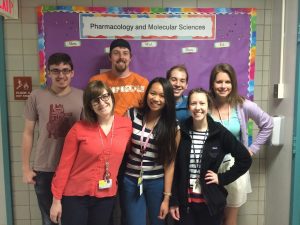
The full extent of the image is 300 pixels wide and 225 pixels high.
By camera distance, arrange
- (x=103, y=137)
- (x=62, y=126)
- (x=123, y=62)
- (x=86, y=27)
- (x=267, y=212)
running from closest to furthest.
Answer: (x=103, y=137), (x=62, y=126), (x=123, y=62), (x=86, y=27), (x=267, y=212)

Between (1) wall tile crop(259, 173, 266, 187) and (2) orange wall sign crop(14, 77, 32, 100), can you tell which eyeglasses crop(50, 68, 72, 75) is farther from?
(1) wall tile crop(259, 173, 266, 187)

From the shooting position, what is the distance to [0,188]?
2473 millimetres

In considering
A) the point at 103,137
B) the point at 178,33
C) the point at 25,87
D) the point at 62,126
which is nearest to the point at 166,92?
the point at 103,137

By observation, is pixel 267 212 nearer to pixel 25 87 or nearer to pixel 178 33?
pixel 178 33

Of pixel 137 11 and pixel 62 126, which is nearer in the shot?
pixel 62 126

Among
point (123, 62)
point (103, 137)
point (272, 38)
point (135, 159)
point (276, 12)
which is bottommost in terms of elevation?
point (135, 159)

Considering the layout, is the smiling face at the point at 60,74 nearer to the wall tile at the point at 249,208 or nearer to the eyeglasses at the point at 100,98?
the eyeglasses at the point at 100,98

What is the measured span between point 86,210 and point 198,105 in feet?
3.00

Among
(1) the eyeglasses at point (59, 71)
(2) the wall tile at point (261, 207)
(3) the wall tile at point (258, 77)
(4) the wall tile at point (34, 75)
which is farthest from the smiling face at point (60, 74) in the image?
(2) the wall tile at point (261, 207)

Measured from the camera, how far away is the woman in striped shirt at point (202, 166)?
1777mm

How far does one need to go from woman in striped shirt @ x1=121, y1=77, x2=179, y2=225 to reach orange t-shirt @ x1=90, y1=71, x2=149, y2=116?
38 cm

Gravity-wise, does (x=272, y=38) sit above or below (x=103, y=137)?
above

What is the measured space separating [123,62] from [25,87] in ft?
2.86

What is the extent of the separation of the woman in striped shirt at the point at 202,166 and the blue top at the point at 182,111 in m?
0.17
